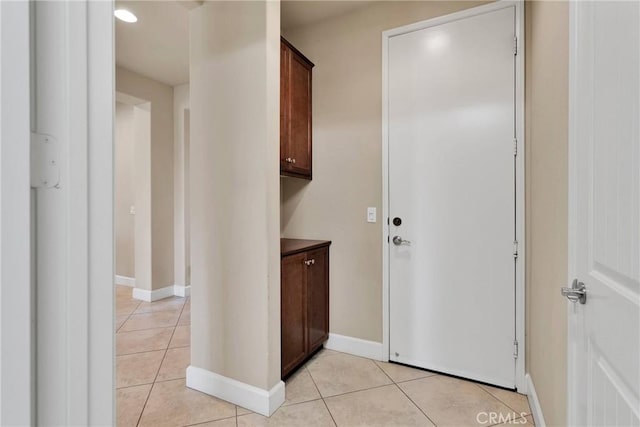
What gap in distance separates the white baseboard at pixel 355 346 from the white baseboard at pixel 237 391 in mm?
752

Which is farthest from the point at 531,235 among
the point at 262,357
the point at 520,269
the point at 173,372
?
the point at 173,372

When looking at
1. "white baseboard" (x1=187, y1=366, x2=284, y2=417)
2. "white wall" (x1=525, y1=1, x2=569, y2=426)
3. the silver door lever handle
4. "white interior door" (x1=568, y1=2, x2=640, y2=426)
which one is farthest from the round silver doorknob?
"white baseboard" (x1=187, y1=366, x2=284, y2=417)

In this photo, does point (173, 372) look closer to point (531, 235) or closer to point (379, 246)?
point (379, 246)

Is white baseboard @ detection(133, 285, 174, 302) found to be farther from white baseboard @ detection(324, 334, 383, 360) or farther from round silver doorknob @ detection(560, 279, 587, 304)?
round silver doorknob @ detection(560, 279, 587, 304)

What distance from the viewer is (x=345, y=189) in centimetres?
253

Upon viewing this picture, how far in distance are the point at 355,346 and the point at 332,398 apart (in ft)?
1.99

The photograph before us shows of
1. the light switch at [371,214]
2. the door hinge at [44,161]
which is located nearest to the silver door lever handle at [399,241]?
the light switch at [371,214]

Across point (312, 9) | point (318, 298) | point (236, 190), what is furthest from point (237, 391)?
point (312, 9)

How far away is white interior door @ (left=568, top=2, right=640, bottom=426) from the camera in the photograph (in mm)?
713

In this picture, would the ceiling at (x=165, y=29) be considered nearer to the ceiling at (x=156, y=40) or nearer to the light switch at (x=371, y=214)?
the ceiling at (x=156, y=40)

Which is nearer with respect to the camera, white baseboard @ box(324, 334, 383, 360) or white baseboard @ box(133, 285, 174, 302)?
white baseboard @ box(324, 334, 383, 360)

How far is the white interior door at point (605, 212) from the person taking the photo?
0.71 metres

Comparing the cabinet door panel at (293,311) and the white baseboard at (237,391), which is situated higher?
the cabinet door panel at (293,311)

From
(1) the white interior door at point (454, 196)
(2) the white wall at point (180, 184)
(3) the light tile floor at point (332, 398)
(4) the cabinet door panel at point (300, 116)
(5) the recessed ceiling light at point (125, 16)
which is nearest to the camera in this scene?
(3) the light tile floor at point (332, 398)
